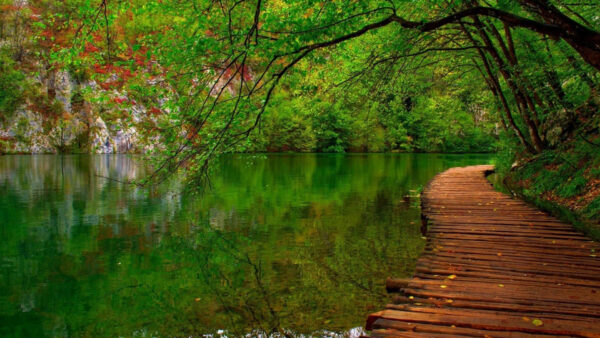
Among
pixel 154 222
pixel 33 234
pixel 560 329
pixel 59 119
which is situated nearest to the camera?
pixel 560 329

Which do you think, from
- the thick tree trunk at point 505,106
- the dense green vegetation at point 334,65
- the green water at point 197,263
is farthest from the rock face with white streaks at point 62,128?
the thick tree trunk at point 505,106

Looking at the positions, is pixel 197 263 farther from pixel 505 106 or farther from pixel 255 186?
pixel 505 106

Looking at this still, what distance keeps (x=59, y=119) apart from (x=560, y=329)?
62490mm

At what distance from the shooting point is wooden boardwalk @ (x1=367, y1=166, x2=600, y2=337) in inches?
146

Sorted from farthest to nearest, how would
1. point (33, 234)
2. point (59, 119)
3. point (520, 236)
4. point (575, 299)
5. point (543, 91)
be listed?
point (59, 119) < point (543, 91) < point (33, 234) < point (520, 236) < point (575, 299)

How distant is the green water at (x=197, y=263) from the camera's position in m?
5.59

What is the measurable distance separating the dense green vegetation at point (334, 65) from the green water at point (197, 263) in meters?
1.38

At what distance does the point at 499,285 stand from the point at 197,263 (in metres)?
5.39

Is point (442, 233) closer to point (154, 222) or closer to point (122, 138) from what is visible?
point (154, 222)

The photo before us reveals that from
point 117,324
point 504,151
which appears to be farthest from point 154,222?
point 504,151

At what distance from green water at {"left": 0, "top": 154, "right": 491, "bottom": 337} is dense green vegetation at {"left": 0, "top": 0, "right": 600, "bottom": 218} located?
1.38 metres

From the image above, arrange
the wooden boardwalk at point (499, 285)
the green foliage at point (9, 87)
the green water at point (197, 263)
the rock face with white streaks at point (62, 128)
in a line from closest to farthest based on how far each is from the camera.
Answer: the wooden boardwalk at point (499, 285)
the green water at point (197, 263)
the green foliage at point (9, 87)
the rock face with white streaks at point (62, 128)

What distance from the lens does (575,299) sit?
4293 mm

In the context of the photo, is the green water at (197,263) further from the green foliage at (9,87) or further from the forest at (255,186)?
the green foliage at (9,87)
